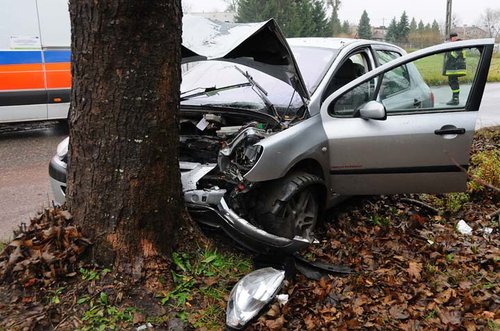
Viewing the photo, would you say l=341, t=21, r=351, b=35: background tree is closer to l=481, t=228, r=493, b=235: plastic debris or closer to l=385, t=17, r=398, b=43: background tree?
l=385, t=17, r=398, b=43: background tree

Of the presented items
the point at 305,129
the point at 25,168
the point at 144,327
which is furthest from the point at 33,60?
the point at 144,327

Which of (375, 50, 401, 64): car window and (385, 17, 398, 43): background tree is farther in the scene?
(385, 17, 398, 43): background tree

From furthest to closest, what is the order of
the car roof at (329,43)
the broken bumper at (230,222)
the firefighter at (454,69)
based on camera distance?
the car roof at (329,43) < the firefighter at (454,69) < the broken bumper at (230,222)

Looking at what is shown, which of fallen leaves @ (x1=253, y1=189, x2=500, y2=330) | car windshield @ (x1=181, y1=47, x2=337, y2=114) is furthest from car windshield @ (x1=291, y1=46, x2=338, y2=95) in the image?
fallen leaves @ (x1=253, y1=189, x2=500, y2=330)

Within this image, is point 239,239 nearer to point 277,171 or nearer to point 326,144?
point 277,171

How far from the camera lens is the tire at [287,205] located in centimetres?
356

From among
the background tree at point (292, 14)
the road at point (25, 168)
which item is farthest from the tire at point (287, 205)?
the background tree at point (292, 14)

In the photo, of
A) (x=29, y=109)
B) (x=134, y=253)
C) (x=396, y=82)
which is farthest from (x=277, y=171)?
(x=29, y=109)

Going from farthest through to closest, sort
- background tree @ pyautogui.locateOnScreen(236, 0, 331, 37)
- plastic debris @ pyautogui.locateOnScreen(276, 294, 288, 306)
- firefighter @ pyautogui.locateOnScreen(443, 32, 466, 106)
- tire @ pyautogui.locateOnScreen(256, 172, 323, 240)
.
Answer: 1. background tree @ pyautogui.locateOnScreen(236, 0, 331, 37)
2. firefighter @ pyautogui.locateOnScreen(443, 32, 466, 106)
3. tire @ pyautogui.locateOnScreen(256, 172, 323, 240)
4. plastic debris @ pyautogui.locateOnScreen(276, 294, 288, 306)

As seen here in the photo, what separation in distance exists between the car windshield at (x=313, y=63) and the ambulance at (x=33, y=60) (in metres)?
5.45

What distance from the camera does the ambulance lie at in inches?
319

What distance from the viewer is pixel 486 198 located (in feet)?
17.0

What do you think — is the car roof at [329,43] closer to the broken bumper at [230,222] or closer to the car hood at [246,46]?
the car hood at [246,46]

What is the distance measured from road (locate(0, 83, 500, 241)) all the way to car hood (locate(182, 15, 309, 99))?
6.53ft
